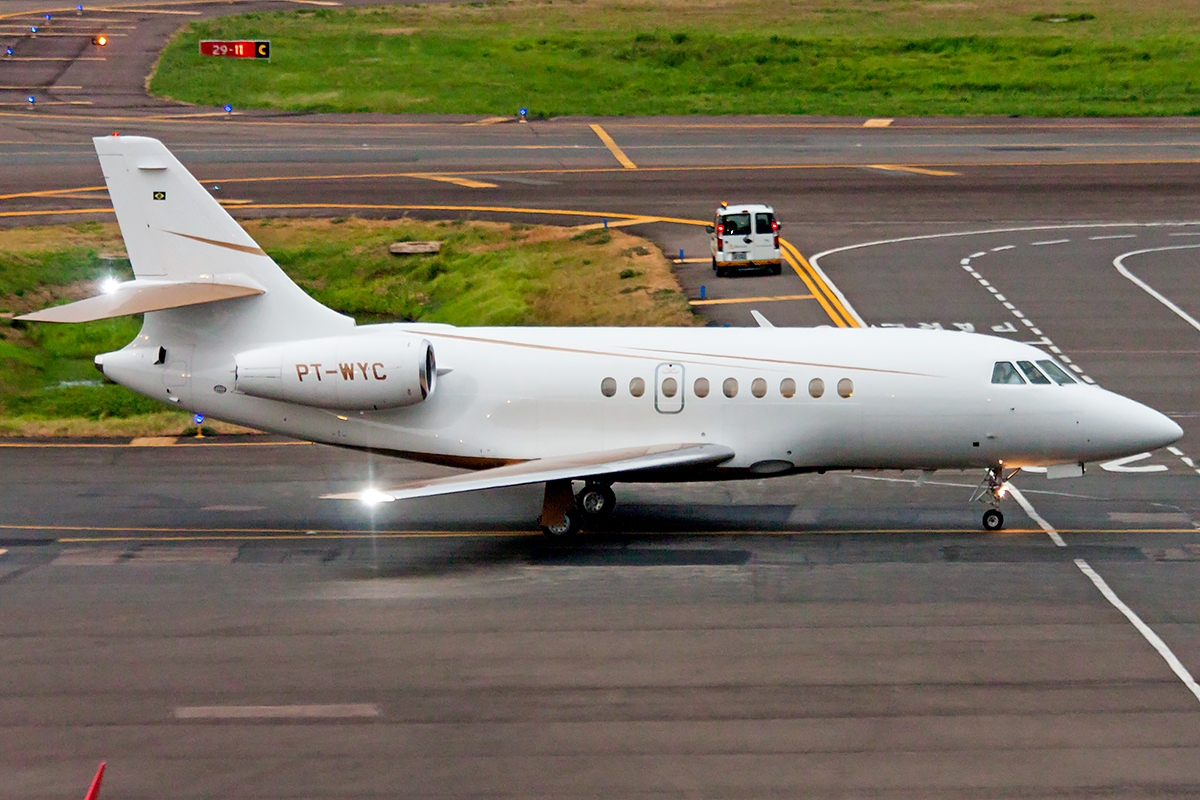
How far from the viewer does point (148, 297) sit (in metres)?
29.3

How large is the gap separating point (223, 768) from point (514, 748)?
3806mm

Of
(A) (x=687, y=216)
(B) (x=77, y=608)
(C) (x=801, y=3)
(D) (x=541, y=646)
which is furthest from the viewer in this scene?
(C) (x=801, y=3)

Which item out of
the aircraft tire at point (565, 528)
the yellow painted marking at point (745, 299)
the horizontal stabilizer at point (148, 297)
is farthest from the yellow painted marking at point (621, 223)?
the aircraft tire at point (565, 528)

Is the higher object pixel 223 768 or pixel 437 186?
pixel 437 186

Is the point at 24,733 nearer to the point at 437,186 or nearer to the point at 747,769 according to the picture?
the point at 747,769

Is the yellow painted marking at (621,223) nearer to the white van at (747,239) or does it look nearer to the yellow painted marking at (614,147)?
the white van at (747,239)

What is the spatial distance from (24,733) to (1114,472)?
78.3ft

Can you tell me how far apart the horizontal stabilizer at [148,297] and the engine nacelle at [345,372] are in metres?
1.40

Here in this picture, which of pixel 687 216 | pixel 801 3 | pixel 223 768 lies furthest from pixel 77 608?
pixel 801 3

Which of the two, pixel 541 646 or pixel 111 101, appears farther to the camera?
pixel 111 101

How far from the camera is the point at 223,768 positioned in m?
19.4

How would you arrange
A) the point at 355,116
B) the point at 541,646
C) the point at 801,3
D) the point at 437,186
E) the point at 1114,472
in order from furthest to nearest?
the point at 801,3, the point at 355,116, the point at 437,186, the point at 1114,472, the point at 541,646

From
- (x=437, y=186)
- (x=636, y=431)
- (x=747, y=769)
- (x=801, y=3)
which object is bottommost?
(x=747, y=769)

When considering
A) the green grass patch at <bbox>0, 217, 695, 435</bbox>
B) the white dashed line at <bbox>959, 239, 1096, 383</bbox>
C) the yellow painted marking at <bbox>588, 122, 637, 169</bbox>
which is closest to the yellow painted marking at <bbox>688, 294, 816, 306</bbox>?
the green grass patch at <bbox>0, 217, 695, 435</bbox>
